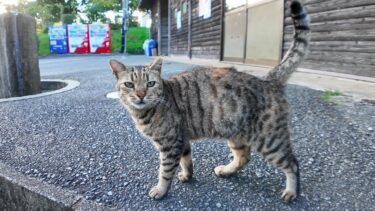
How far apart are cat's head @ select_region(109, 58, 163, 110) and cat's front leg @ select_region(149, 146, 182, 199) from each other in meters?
0.34

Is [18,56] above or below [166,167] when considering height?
above

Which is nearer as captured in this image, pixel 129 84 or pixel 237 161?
pixel 129 84

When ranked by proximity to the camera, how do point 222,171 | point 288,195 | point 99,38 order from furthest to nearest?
point 99,38 → point 222,171 → point 288,195

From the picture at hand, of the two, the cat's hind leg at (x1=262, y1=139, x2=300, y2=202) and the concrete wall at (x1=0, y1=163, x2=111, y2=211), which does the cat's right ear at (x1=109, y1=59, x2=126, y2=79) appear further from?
the cat's hind leg at (x1=262, y1=139, x2=300, y2=202)

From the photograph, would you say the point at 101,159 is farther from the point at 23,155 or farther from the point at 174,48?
the point at 174,48

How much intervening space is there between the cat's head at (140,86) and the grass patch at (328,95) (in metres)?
2.74

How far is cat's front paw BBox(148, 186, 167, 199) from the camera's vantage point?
81.7 inches

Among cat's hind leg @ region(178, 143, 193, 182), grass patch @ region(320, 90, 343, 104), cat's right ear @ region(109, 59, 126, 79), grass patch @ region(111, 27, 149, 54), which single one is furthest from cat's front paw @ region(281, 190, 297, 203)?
grass patch @ region(111, 27, 149, 54)

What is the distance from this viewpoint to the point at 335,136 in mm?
2967

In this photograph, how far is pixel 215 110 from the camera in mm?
2182

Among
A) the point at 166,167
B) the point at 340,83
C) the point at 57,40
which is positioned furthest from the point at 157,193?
the point at 57,40

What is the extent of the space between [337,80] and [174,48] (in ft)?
40.9

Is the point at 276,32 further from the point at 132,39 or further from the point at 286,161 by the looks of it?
the point at 132,39

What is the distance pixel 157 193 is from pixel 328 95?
10.2 feet
